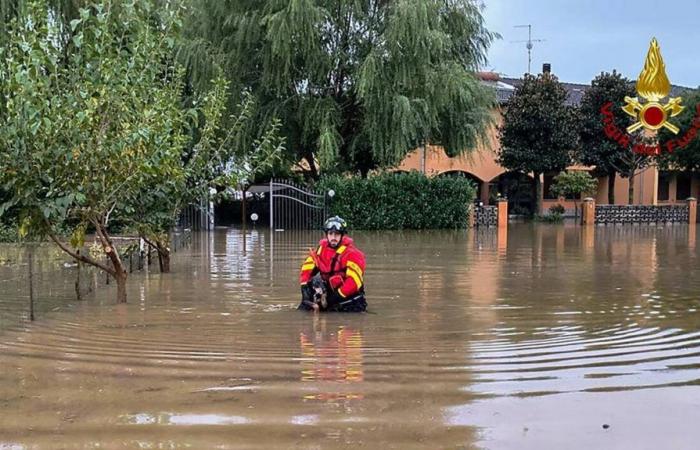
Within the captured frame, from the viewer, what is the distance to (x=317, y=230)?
2434cm

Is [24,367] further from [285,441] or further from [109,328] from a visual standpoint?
[285,441]

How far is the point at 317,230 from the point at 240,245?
567cm

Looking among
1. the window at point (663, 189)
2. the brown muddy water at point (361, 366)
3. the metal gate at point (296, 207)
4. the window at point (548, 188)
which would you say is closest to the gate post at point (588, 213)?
the window at point (548, 188)

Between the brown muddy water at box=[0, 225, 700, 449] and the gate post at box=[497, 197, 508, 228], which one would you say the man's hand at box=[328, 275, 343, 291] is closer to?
the brown muddy water at box=[0, 225, 700, 449]

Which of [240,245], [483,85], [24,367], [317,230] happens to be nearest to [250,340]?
[24,367]

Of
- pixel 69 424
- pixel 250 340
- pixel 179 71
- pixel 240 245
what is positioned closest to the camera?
pixel 69 424

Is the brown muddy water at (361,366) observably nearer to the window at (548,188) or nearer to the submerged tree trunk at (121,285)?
the submerged tree trunk at (121,285)

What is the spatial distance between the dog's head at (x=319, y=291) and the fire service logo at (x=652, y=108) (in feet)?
82.1

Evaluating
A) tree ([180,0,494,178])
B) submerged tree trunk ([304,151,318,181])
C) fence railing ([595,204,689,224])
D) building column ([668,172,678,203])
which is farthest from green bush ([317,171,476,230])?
building column ([668,172,678,203])

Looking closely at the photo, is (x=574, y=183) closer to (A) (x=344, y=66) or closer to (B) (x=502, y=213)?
(B) (x=502, y=213)

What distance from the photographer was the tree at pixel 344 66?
859 inches

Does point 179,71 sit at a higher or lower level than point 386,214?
higher

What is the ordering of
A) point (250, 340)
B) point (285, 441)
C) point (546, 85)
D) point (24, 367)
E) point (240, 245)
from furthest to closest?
1. point (546, 85)
2. point (240, 245)
3. point (250, 340)
4. point (24, 367)
5. point (285, 441)

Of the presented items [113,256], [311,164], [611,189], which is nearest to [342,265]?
[113,256]
